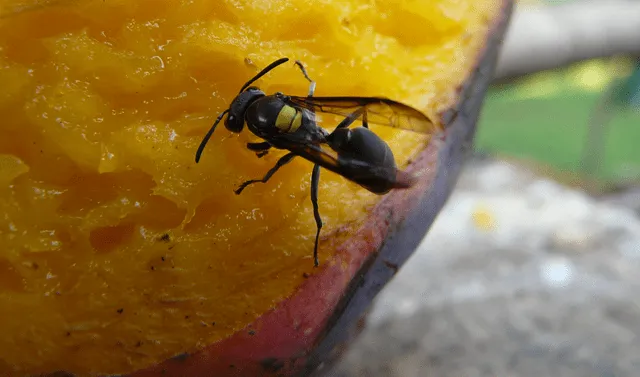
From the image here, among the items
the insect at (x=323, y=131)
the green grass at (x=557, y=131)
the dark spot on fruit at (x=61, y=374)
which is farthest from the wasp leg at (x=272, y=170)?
the green grass at (x=557, y=131)

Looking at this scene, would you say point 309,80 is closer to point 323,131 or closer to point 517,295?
point 323,131

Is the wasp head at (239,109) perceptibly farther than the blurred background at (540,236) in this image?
No

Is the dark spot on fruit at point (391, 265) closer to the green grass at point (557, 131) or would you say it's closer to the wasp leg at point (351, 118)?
the wasp leg at point (351, 118)

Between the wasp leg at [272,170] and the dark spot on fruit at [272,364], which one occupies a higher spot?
the wasp leg at [272,170]

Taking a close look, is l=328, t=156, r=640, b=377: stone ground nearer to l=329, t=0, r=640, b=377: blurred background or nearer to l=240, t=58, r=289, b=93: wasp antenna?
l=329, t=0, r=640, b=377: blurred background

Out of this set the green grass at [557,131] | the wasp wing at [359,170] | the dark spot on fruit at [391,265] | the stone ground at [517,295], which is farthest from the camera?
the green grass at [557,131]

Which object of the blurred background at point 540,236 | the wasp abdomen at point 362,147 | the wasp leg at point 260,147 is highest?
the wasp abdomen at point 362,147

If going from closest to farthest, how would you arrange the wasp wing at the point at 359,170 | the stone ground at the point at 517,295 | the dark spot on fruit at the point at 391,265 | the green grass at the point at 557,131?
the wasp wing at the point at 359,170, the dark spot on fruit at the point at 391,265, the stone ground at the point at 517,295, the green grass at the point at 557,131

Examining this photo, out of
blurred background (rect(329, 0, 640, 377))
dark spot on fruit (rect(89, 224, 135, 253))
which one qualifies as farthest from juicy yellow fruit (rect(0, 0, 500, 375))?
blurred background (rect(329, 0, 640, 377))

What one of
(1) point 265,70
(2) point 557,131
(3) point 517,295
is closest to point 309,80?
(1) point 265,70
